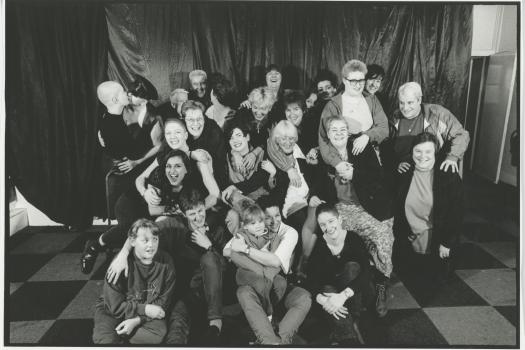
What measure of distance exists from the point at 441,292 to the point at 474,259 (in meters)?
0.59

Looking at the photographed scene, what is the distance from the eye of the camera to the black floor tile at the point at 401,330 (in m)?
2.09

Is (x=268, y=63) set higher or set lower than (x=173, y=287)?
higher

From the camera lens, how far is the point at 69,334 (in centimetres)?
214

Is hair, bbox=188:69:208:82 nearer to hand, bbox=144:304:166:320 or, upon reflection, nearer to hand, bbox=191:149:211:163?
hand, bbox=191:149:211:163

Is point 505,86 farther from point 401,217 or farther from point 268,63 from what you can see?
point 268,63

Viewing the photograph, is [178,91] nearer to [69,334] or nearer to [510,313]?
[69,334]

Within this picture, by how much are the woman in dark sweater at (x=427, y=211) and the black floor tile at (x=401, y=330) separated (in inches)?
19.7

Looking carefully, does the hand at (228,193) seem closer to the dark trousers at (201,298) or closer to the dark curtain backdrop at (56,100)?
the dark trousers at (201,298)

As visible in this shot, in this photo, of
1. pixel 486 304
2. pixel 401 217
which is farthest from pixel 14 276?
pixel 486 304

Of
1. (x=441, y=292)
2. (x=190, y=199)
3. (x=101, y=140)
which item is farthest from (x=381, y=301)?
(x=101, y=140)

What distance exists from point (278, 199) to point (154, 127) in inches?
39.0

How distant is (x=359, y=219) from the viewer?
248 centimetres

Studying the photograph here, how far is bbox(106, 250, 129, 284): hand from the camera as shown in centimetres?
208

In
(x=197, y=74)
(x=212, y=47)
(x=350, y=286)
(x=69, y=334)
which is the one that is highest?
(x=212, y=47)
